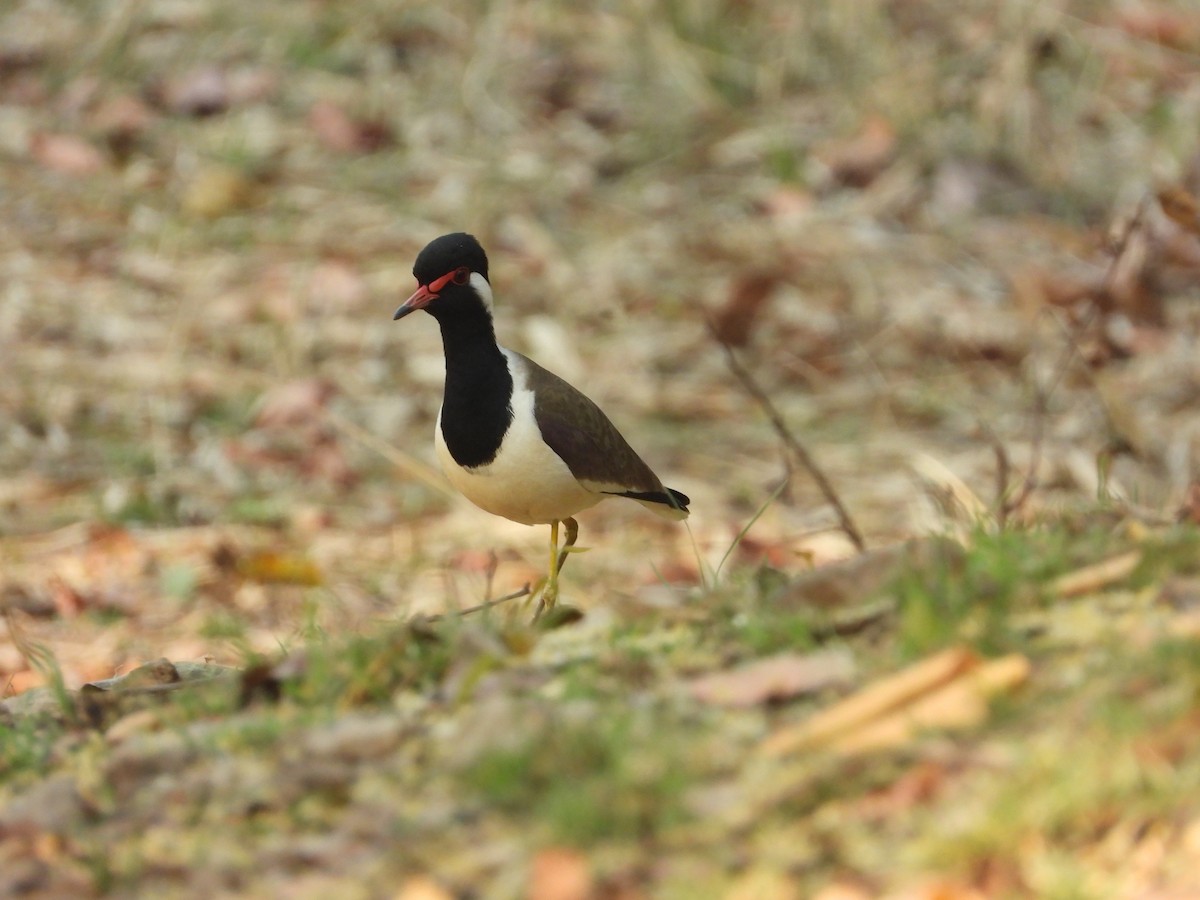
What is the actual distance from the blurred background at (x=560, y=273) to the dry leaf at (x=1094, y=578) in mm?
1732

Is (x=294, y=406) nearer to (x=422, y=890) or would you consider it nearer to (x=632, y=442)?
(x=632, y=442)

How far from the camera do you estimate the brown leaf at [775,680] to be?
2.78 m

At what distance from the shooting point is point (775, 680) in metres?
2.80

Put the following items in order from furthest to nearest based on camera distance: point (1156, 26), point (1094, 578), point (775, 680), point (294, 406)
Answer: point (1156, 26)
point (294, 406)
point (1094, 578)
point (775, 680)

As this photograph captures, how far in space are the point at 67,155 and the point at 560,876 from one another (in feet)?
24.2

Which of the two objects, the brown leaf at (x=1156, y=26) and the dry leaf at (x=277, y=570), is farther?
the brown leaf at (x=1156, y=26)

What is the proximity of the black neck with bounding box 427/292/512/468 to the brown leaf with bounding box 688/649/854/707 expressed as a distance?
5.01 feet

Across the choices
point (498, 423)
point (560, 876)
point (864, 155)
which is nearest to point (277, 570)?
point (498, 423)

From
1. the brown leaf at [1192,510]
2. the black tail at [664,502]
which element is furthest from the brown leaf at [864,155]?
the brown leaf at [1192,510]

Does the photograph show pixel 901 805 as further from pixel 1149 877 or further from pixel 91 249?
pixel 91 249

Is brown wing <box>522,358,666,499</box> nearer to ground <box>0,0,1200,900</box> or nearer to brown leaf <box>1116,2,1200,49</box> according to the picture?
ground <box>0,0,1200,900</box>

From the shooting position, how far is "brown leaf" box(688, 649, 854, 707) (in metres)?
2.78

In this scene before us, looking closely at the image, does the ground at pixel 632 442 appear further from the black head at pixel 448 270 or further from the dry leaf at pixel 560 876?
the black head at pixel 448 270

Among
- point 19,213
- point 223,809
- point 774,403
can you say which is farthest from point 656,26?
point 223,809
